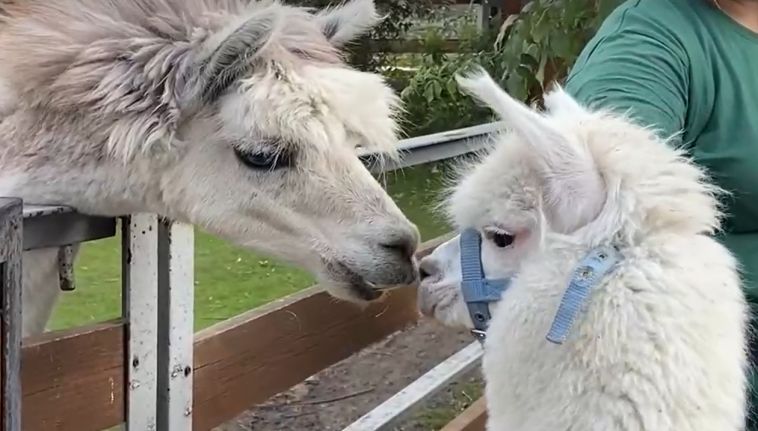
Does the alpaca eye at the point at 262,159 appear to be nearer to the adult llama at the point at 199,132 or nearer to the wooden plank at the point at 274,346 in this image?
the adult llama at the point at 199,132

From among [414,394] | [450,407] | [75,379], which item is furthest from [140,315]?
[450,407]

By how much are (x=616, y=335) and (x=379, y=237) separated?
0.83m

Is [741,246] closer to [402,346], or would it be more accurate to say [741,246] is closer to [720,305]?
[720,305]

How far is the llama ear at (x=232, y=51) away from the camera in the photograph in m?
2.13

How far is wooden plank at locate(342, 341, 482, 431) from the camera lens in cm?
300

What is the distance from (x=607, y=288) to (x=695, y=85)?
43 centimetres

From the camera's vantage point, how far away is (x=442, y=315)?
1902 millimetres

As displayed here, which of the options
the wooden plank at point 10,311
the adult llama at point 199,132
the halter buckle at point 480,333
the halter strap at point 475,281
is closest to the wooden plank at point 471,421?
the adult llama at point 199,132

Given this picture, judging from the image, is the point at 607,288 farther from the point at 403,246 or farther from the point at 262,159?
the point at 262,159

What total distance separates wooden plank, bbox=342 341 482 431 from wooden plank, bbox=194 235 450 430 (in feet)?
0.66

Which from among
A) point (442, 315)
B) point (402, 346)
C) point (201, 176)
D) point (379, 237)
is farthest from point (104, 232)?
point (402, 346)

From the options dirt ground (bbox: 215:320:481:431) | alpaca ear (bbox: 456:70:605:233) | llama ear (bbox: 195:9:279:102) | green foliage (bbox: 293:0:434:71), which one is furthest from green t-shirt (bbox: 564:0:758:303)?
green foliage (bbox: 293:0:434:71)

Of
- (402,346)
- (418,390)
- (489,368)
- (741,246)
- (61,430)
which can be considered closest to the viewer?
(489,368)

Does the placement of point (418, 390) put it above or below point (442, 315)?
below
